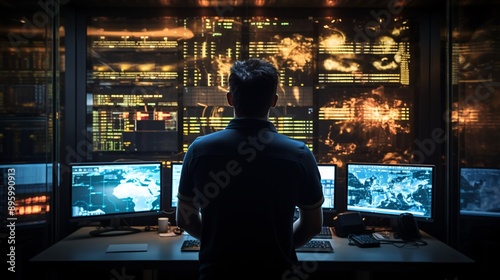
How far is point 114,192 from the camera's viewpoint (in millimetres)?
3139

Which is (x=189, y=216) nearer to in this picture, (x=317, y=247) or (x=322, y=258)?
(x=322, y=258)

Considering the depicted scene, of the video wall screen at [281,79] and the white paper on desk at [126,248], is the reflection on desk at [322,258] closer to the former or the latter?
the white paper on desk at [126,248]

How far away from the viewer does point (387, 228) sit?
3.36m

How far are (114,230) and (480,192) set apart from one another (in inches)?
101

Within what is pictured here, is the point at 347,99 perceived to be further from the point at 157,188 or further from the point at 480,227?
the point at 157,188

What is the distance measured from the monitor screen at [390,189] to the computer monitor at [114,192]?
1.39m

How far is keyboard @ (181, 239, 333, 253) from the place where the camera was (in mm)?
2660

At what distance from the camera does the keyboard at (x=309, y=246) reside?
266 centimetres

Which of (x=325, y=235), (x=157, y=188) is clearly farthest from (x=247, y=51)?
(x=325, y=235)

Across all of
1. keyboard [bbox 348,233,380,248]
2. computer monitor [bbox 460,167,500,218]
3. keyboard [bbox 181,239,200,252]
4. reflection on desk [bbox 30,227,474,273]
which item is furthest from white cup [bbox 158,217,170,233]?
computer monitor [bbox 460,167,500,218]

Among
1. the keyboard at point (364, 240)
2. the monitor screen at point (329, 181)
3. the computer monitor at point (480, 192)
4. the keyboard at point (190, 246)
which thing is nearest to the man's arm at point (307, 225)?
the keyboard at point (190, 246)

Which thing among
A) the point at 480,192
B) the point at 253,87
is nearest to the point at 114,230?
the point at 253,87

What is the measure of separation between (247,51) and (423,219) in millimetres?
1775

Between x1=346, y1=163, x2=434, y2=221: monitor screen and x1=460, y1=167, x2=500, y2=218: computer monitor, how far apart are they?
0.39m
